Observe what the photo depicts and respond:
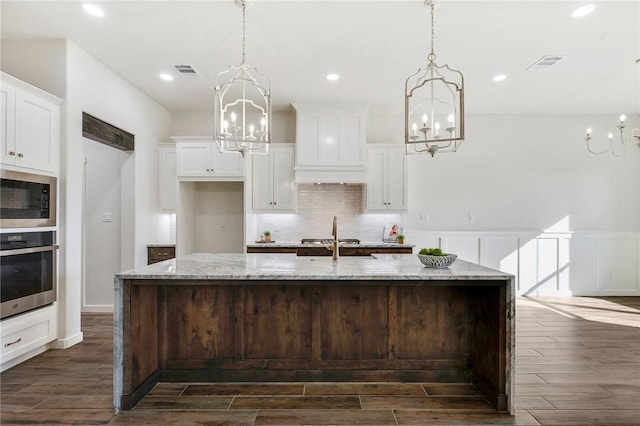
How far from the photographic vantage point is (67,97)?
3633mm

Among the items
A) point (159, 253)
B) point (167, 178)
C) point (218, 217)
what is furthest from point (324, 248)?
point (167, 178)

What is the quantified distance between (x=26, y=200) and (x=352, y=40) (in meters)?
3.17

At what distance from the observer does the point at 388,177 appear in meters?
5.65

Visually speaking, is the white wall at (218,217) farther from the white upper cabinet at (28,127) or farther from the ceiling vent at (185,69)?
the white upper cabinet at (28,127)

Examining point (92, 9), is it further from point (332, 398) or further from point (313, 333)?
point (332, 398)

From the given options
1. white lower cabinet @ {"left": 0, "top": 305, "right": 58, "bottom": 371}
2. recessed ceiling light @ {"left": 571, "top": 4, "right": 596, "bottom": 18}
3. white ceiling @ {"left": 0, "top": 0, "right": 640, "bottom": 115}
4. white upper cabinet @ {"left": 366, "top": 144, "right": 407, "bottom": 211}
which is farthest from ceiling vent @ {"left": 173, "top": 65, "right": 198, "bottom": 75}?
recessed ceiling light @ {"left": 571, "top": 4, "right": 596, "bottom": 18}

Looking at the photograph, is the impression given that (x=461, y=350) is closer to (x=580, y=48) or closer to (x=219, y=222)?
(x=580, y=48)

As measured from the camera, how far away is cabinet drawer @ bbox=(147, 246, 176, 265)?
5164 mm

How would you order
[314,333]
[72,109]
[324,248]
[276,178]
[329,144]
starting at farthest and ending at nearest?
1. [276,178]
2. [329,144]
3. [324,248]
4. [72,109]
5. [314,333]

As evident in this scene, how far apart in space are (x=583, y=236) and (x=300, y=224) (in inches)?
176

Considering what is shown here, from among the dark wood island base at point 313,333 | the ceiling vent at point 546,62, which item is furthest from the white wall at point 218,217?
the ceiling vent at point 546,62

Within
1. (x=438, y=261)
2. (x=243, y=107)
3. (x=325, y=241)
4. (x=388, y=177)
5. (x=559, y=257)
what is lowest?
(x=559, y=257)

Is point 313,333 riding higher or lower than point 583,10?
lower

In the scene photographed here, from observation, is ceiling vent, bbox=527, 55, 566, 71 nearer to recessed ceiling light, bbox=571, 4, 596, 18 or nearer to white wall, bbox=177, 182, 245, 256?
recessed ceiling light, bbox=571, 4, 596, 18
